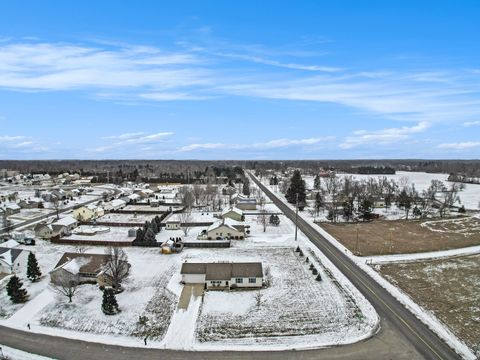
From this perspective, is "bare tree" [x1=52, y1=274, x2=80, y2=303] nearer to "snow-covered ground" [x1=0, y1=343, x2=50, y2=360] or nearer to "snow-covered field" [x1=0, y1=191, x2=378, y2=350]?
"snow-covered field" [x1=0, y1=191, x2=378, y2=350]

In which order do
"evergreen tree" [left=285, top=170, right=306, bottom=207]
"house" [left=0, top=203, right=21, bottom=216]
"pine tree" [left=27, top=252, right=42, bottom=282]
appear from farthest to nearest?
"evergreen tree" [left=285, top=170, right=306, bottom=207]
"house" [left=0, top=203, right=21, bottom=216]
"pine tree" [left=27, top=252, right=42, bottom=282]

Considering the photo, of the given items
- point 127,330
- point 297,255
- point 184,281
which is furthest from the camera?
point 297,255

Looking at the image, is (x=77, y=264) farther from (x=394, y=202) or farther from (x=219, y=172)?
(x=219, y=172)

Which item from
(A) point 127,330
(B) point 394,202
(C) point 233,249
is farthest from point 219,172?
(A) point 127,330

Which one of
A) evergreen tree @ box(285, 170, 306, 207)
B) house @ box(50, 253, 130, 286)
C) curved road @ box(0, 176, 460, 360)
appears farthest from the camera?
evergreen tree @ box(285, 170, 306, 207)

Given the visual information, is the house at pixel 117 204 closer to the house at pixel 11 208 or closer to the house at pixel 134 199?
the house at pixel 134 199

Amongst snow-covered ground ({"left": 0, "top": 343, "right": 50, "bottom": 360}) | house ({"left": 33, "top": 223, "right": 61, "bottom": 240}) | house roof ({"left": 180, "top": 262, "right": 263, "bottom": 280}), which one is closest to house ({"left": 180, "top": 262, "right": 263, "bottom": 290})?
house roof ({"left": 180, "top": 262, "right": 263, "bottom": 280})
